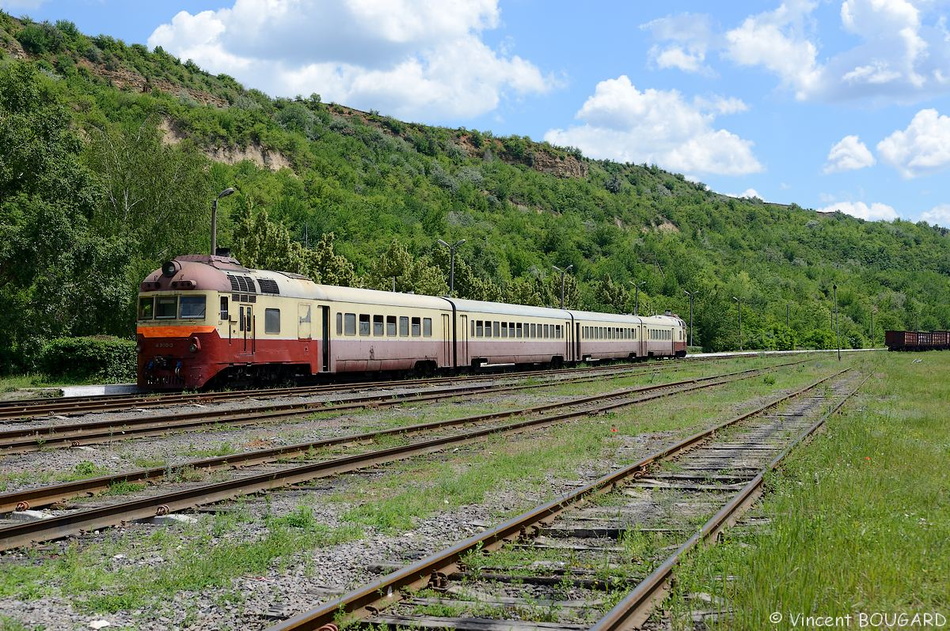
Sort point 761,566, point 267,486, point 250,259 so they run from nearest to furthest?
point 761,566
point 267,486
point 250,259

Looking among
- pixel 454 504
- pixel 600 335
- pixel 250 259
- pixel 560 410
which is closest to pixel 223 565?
pixel 454 504

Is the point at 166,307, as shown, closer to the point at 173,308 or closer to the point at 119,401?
the point at 173,308

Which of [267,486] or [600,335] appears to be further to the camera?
[600,335]

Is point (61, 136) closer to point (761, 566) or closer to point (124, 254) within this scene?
point (124, 254)

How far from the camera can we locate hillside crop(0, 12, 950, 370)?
31344mm

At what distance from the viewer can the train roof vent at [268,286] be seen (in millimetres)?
23641

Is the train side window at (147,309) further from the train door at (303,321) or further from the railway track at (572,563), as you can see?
the railway track at (572,563)

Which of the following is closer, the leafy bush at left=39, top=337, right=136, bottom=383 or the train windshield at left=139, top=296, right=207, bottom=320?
the train windshield at left=139, top=296, right=207, bottom=320

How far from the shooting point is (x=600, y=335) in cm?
5097

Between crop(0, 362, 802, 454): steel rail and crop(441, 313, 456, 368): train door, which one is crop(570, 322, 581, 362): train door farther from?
crop(0, 362, 802, 454): steel rail

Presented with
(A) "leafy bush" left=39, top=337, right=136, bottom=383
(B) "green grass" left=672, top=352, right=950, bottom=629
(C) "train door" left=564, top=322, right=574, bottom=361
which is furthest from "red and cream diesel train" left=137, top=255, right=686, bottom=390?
(B) "green grass" left=672, top=352, right=950, bottom=629

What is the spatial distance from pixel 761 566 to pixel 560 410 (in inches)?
585

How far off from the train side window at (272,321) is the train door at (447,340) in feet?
34.9

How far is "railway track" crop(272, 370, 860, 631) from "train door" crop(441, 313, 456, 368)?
22620mm
